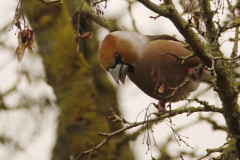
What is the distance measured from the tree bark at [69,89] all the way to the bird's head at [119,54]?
1.71 meters

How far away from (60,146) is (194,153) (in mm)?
2059

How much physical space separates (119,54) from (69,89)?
185 cm

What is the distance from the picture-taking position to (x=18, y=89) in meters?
5.15

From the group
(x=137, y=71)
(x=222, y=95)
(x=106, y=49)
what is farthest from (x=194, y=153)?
(x=222, y=95)

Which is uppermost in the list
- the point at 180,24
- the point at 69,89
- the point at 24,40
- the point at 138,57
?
the point at 69,89

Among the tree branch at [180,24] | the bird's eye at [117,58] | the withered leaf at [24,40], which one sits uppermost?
the bird's eye at [117,58]

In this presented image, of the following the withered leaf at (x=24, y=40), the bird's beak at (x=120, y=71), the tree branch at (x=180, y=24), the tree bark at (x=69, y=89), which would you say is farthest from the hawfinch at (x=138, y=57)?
the tree bark at (x=69, y=89)

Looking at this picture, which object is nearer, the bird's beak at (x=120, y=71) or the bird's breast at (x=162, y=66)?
the bird's breast at (x=162, y=66)

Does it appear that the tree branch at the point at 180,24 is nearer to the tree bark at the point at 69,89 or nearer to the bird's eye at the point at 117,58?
the bird's eye at the point at 117,58

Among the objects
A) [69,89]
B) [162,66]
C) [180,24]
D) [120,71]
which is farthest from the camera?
[69,89]

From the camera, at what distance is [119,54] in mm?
3775

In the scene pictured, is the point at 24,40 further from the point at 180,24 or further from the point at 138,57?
the point at 138,57

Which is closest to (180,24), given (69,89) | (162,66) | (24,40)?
(24,40)

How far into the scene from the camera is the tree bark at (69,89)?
525 cm
